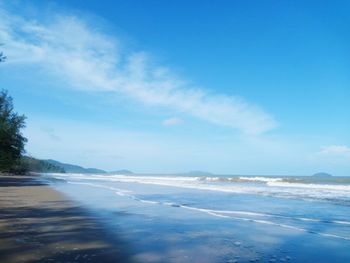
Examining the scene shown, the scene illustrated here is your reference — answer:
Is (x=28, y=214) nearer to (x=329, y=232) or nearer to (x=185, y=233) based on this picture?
(x=185, y=233)

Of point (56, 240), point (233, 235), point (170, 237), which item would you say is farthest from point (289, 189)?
point (56, 240)

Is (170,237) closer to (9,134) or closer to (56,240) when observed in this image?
(56,240)

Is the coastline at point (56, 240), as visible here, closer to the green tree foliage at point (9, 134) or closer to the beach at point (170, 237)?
the beach at point (170, 237)

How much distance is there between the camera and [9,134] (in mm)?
41219

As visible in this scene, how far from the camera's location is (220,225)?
469 inches

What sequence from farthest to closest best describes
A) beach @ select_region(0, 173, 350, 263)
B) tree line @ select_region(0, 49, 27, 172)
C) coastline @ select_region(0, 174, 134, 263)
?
tree line @ select_region(0, 49, 27, 172) → beach @ select_region(0, 173, 350, 263) → coastline @ select_region(0, 174, 134, 263)

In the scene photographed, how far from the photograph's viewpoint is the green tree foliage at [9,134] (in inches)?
1590

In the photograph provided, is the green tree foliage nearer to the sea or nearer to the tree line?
the tree line

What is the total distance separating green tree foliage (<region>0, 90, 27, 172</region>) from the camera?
133 feet

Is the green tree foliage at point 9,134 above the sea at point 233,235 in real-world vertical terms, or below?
above

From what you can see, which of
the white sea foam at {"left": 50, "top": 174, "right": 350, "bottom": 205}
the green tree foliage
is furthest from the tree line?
the white sea foam at {"left": 50, "top": 174, "right": 350, "bottom": 205}

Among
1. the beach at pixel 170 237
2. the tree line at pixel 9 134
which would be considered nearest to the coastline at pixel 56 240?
the beach at pixel 170 237

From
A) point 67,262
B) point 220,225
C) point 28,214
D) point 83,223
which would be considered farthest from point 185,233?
point 28,214

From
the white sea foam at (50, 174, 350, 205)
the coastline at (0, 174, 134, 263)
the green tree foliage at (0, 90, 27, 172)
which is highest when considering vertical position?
the green tree foliage at (0, 90, 27, 172)
